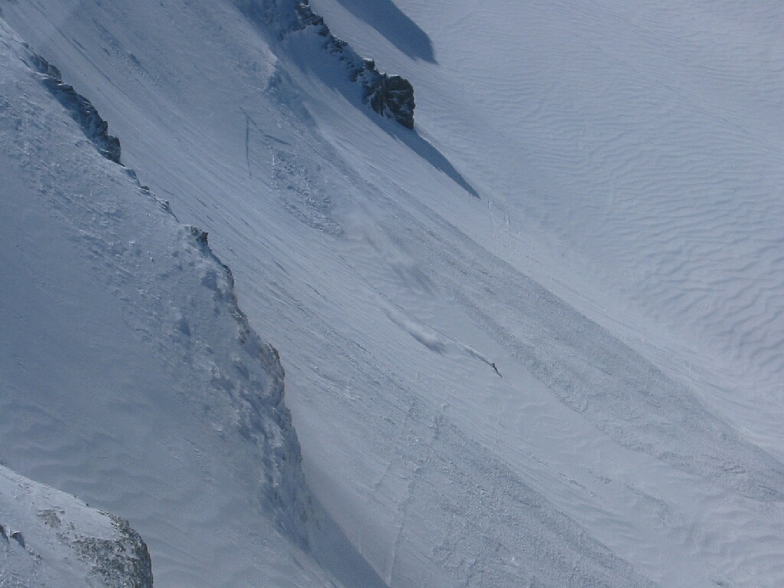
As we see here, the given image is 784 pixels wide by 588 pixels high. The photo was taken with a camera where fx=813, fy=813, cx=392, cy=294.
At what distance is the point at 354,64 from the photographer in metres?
20.8

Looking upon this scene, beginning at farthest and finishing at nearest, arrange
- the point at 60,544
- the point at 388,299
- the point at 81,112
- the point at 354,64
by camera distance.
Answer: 1. the point at 354,64
2. the point at 388,299
3. the point at 81,112
4. the point at 60,544

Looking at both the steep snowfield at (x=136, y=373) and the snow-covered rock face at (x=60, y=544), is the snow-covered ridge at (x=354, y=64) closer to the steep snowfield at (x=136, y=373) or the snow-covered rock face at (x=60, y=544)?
the steep snowfield at (x=136, y=373)

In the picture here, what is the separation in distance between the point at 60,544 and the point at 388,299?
9256mm

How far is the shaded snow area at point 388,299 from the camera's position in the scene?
23.4 ft

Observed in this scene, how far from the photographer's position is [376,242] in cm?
1478

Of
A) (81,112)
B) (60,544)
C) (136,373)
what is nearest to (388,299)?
(81,112)

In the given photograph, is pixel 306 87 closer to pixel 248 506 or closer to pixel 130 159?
pixel 130 159

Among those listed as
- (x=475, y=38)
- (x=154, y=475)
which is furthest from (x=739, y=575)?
(x=475, y=38)

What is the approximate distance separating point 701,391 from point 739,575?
15.2ft

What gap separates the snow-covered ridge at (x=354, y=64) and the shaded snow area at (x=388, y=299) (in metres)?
0.09

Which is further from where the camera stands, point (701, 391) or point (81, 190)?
point (701, 391)

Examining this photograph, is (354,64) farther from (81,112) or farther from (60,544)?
(60,544)

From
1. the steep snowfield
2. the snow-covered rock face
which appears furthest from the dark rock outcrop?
the snow-covered rock face

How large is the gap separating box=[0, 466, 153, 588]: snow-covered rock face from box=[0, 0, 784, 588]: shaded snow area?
3.62ft
